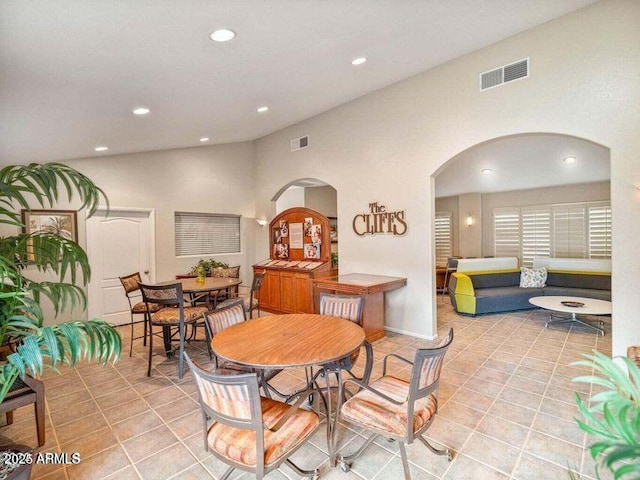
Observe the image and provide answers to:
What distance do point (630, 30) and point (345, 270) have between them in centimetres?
430

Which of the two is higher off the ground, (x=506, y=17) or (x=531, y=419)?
(x=506, y=17)

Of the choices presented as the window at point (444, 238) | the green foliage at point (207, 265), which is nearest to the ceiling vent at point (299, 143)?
the green foliage at point (207, 265)

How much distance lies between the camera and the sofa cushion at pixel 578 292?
5766 mm

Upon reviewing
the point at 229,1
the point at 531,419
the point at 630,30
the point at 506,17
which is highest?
the point at 506,17

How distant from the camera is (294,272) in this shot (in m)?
5.92

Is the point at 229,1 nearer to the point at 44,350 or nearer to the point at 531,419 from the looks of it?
the point at 44,350

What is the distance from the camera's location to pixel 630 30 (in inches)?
120

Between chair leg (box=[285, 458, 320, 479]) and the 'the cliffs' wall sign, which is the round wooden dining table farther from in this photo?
the 'the cliffs' wall sign

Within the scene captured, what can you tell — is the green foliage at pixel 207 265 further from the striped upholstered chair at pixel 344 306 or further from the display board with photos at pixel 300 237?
the striped upholstered chair at pixel 344 306

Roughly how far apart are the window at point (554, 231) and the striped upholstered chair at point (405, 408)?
7.98 m

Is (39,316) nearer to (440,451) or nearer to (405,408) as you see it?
(405,408)

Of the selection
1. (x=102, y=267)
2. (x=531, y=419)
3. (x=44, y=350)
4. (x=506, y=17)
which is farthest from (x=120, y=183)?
(x=531, y=419)

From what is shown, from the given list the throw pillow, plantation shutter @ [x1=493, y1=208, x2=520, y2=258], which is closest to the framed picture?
the throw pillow

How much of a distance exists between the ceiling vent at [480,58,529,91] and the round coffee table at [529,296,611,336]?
11.0 feet
